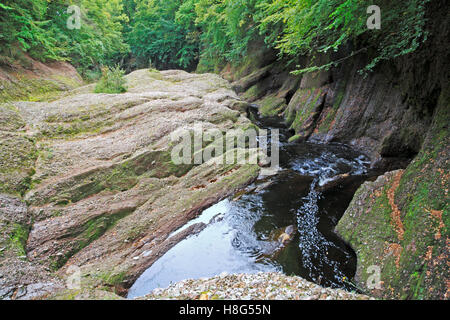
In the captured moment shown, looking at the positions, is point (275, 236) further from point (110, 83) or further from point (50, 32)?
point (50, 32)

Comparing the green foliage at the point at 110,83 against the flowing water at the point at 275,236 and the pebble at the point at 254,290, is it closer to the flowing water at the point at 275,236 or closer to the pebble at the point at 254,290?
the flowing water at the point at 275,236

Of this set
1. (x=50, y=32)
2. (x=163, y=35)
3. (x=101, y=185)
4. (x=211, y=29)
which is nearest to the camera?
(x=101, y=185)

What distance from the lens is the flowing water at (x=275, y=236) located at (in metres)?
5.20

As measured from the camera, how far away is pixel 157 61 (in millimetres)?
40750

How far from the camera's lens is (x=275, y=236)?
6145 mm

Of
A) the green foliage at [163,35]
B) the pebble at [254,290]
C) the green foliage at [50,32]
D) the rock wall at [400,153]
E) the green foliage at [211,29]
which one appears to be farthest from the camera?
the green foliage at [163,35]

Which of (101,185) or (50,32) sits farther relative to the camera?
(50,32)

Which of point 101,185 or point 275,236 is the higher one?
point 101,185

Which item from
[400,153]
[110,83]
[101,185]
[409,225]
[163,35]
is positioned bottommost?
[101,185]

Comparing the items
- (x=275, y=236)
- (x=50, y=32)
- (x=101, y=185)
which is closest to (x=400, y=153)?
(x=275, y=236)

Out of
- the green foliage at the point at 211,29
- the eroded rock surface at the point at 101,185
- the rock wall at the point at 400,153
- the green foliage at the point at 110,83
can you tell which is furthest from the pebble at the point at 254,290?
the green foliage at the point at 110,83

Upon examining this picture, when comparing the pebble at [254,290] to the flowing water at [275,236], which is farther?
the flowing water at [275,236]
